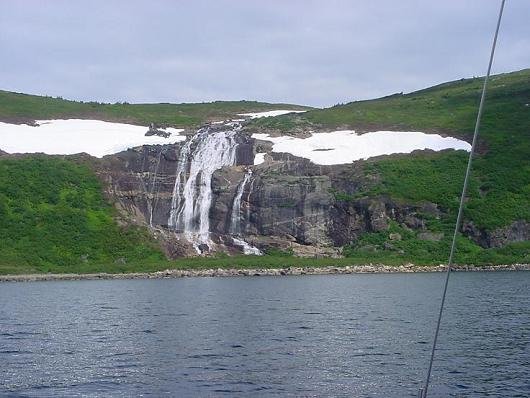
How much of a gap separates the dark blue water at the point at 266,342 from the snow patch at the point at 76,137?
181 ft

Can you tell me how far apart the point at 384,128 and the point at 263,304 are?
7599 centimetres

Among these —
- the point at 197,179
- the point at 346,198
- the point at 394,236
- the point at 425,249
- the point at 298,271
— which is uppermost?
the point at 197,179

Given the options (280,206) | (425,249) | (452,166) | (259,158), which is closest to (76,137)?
(259,158)

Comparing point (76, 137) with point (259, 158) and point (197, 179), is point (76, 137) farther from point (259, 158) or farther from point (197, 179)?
point (259, 158)

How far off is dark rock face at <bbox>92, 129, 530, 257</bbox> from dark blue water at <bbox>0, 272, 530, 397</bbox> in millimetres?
30128

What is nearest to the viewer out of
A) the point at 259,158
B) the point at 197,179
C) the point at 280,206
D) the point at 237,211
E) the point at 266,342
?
the point at 266,342

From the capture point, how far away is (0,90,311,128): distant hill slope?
129000 mm

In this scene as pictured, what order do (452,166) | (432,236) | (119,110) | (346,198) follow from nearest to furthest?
(432,236)
(346,198)
(452,166)
(119,110)

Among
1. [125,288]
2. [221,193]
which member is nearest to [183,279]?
[125,288]

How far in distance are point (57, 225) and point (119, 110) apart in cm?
5791

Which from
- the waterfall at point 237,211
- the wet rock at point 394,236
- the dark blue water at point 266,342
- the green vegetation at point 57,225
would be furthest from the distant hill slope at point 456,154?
the dark blue water at point 266,342

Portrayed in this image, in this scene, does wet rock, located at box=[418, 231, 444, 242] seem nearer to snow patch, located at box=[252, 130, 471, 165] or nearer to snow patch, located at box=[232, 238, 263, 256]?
snow patch, located at box=[252, 130, 471, 165]

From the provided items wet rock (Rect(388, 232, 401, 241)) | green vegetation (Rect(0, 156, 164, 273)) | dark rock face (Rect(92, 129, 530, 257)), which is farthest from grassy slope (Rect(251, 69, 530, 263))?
green vegetation (Rect(0, 156, 164, 273))

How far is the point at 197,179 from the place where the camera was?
98.9 meters
